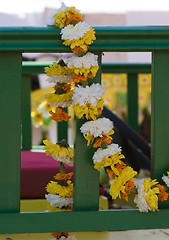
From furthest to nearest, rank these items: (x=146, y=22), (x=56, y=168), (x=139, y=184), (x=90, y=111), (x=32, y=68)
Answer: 1. (x=146, y=22)
2. (x=32, y=68)
3. (x=56, y=168)
4. (x=139, y=184)
5. (x=90, y=111)

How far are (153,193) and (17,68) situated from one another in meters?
0.71

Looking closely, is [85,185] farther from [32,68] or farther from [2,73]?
[32,68]

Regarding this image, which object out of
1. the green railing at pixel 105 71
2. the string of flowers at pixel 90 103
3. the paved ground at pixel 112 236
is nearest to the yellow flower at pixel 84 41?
the string of flowers at pixel 90 103

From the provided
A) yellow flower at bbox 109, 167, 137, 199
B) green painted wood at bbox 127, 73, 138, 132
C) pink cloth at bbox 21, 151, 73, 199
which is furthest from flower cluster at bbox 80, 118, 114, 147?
green painted wood at bbox 127, 73, 138, 132

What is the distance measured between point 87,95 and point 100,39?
23 centimetres

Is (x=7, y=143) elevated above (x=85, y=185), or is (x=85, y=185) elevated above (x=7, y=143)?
(x=7, y=143)

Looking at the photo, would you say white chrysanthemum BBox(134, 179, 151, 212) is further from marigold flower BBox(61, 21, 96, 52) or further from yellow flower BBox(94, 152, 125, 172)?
marigold flower BBox(61, 21, 96, 52)

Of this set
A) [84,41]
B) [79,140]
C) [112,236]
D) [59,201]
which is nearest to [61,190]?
[59,201]

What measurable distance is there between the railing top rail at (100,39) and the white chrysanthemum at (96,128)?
28cm

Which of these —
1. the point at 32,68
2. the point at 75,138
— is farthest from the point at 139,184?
the point at 32,68

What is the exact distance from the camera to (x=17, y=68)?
1326mm

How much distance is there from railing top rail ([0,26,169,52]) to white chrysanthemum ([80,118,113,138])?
0.28 m

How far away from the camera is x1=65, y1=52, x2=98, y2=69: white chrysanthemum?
1277 millimetres

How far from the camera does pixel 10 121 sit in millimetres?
1328
